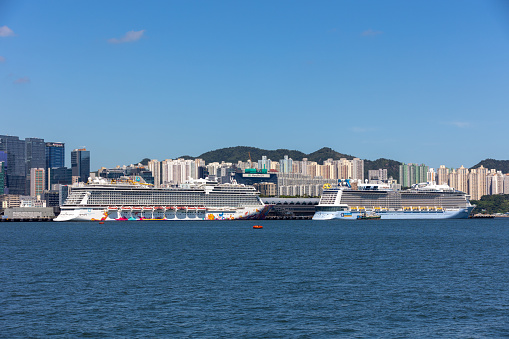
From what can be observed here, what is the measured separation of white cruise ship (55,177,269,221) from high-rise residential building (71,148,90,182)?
109331 mm

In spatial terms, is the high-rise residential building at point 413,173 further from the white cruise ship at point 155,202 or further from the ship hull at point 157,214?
the ship hull at point 157,214

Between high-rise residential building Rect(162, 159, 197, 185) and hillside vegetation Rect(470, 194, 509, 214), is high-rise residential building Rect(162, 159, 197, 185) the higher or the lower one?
the higher one

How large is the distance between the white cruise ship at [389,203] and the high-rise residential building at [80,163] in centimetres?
11944

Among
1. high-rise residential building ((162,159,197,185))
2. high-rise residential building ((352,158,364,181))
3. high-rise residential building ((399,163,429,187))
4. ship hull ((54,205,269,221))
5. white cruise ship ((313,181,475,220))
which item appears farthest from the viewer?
high-rise residential building ((399,163,429,187))

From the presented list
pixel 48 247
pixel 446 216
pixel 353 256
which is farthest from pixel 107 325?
pixel 446 216

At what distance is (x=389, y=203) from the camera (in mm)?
88375

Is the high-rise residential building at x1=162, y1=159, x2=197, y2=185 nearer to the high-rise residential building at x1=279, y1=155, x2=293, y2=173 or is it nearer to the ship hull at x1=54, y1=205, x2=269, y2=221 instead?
the high-rise residential building at x1=279, y1=155, x2=293, y2=173

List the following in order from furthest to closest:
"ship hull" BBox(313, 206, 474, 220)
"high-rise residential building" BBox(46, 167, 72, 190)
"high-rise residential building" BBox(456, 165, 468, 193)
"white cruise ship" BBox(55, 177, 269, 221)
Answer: "high-rise residential building" BBox(46, 167, 72, 190) → "high-rise residential building" BBox(456, 165, 468, 193) → "ship hull" BBox(313, 206, 474, 220) → "white cruise ship" BBox(55, 177, 269, 221)

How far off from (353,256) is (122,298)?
1471cm

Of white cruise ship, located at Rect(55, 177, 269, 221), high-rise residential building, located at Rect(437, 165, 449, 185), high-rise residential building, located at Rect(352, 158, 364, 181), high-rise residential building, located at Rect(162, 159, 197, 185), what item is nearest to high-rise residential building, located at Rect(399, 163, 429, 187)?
high-rise residential building, located at Rect(437, 165, 449, 185)

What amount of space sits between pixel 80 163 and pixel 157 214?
11897cm

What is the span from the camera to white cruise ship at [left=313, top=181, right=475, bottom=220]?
85.2m

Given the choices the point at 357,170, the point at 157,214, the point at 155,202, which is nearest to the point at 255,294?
the point at 157,214

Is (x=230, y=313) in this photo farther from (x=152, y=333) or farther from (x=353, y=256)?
(x=353, y=256)
